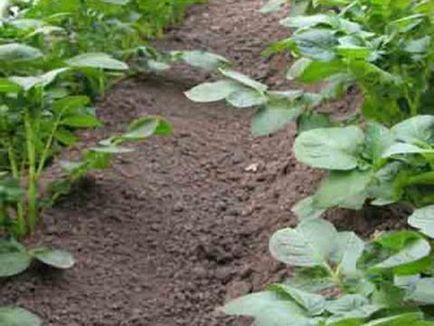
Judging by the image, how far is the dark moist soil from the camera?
1.75 metres

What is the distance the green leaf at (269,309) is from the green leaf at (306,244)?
0.11 metres

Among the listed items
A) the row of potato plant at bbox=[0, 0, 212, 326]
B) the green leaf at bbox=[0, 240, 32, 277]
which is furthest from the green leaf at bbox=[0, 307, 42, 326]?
the green leaf at bbox=[0, 240, 32, 277]

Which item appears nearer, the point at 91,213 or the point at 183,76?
the point at 91,213

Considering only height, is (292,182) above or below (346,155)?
below

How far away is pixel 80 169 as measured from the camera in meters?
1.95

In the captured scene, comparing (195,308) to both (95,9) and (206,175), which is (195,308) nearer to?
(206,175)

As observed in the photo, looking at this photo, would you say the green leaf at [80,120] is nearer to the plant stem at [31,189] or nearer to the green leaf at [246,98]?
the plant stem at [31,189]

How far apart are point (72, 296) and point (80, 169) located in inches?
11.3

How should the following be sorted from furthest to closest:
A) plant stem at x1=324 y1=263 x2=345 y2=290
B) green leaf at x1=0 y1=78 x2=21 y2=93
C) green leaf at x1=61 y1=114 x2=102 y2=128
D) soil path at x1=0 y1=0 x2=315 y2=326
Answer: green leaf at x1=61 y1=114 x2=102 y2=128, soil path at x1=0 y1=0 x2=315 y2=326, green leaf at x1=0 y1=78 x2=21 y2=93, plant stem at x1=324 y1=263 x2=345 y2=290

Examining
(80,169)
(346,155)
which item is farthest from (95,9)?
(346,155)

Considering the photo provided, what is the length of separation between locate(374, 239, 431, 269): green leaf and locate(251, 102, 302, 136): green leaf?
24.0 inches

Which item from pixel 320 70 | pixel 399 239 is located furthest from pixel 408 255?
pixel 320 70

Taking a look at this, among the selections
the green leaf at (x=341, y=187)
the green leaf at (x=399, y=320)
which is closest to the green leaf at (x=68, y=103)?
the green leaf at (x=341, y=187)

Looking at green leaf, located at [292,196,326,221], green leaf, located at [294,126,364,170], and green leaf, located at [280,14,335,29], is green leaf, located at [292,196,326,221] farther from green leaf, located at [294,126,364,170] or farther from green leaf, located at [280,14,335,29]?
green leaf, located at [280,14,335,29]
